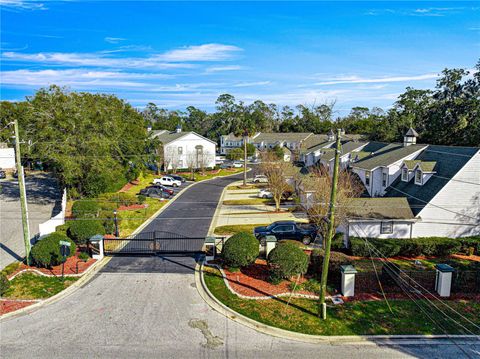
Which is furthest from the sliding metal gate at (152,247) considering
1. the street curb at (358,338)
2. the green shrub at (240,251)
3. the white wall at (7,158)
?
the white wall at (7,158)

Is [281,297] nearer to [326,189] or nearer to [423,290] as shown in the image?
[423,290]

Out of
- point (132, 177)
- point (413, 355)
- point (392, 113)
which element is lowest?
point (413, 355)

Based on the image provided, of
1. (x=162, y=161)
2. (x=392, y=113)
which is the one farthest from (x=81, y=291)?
(x=392, y=113)

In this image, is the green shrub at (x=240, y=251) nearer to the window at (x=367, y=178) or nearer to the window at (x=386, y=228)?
the window at (x=386, y=228)

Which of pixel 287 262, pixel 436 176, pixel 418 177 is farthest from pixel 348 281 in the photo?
pixel 418 177

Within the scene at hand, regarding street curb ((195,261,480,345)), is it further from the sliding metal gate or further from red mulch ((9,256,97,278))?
red mulch ((9,256,97,278))

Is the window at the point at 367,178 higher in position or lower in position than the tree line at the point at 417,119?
lower
